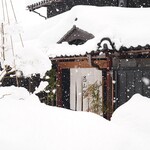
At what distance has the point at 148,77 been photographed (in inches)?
288

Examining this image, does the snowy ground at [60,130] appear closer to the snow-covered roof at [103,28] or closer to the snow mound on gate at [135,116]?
the snow mound on gate at [135,116]

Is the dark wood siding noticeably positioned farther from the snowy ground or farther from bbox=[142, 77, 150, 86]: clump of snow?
the snowy ground

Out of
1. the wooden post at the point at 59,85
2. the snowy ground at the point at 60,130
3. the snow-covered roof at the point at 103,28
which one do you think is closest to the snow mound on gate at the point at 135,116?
the snowy ground at the point at 60,130

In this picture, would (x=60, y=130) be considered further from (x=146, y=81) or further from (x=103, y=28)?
(x=103, y=28)

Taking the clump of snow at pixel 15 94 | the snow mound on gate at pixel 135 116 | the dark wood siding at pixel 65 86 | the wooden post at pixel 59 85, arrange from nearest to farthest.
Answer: the snow mound on gate at pixel 135 116 < the clump of snow at pixel 15 94 < the wooden post at pixel 59 85 < the dark wood siding at pixel 65 86

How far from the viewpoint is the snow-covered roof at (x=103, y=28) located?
757 centimetres

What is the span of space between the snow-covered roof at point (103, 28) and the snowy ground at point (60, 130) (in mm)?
3106

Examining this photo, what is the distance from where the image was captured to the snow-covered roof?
7574 mm

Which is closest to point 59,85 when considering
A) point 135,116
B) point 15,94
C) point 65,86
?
point 65,86

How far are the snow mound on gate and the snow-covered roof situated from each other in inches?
83.1

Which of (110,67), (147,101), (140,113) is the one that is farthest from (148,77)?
(140,113)

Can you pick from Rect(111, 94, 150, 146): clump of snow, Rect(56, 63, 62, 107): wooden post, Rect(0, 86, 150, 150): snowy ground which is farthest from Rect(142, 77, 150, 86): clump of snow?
Rect(56, 63, 62, 107): wooden post

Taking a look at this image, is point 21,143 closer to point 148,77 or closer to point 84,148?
point 84,148

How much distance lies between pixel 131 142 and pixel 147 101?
169 centimetres
